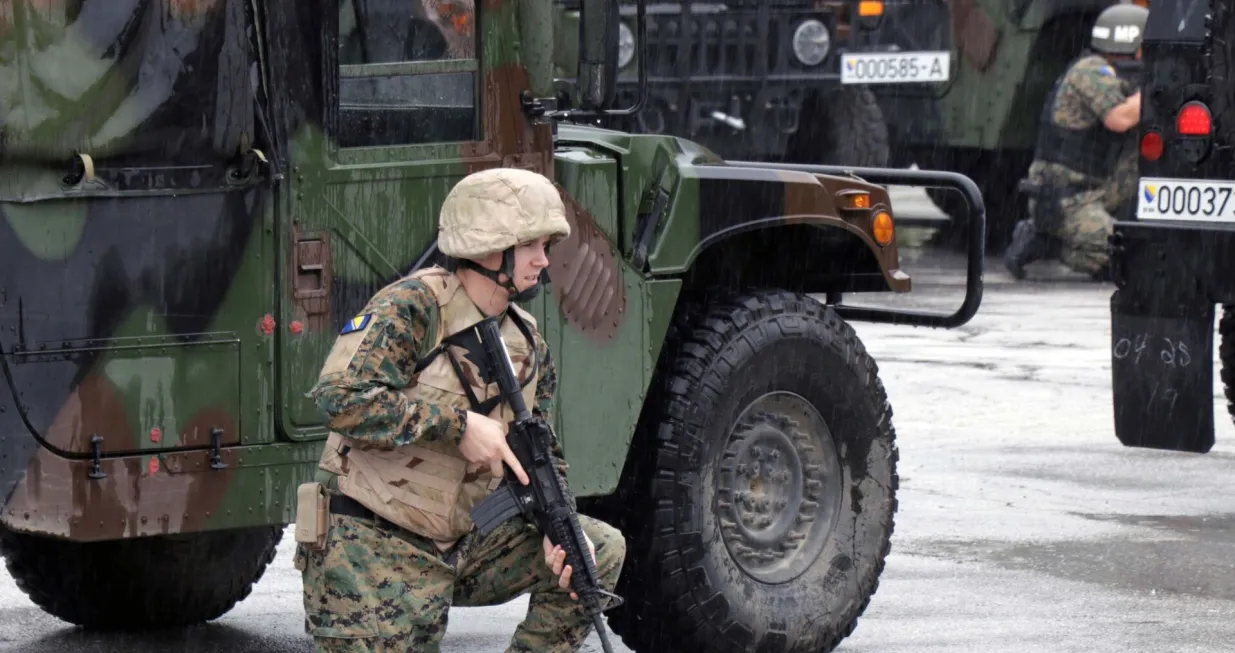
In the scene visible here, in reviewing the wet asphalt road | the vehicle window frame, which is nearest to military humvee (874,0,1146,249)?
the wet asphalt road

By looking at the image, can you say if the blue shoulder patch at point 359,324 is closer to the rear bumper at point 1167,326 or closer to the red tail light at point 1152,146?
the rear bumper at point 1167,326

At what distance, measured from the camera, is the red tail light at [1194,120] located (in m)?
8.05

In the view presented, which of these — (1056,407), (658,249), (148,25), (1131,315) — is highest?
(148,25)

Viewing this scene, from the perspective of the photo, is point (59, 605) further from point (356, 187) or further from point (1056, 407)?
point (1056, 407)

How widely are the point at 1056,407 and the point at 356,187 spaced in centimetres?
614

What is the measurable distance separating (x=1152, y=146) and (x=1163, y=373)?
789 millimetres

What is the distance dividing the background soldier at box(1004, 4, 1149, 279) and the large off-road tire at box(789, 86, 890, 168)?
1.28 m

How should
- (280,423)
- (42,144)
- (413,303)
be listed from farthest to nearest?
(280,423)
(42,144)
(413,303)

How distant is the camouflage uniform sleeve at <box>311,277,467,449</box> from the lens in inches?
171

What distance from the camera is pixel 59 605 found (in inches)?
259

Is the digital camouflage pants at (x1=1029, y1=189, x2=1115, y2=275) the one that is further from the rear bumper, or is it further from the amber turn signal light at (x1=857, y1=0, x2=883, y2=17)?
the rear bumper

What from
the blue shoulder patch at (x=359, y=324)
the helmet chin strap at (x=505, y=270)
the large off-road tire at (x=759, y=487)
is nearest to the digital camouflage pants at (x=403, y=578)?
the blue shoulder patch at (x=359, y=324)

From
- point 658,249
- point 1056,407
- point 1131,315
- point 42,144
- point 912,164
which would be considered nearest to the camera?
point 42,144

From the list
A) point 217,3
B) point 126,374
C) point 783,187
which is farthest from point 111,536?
point 783,187
